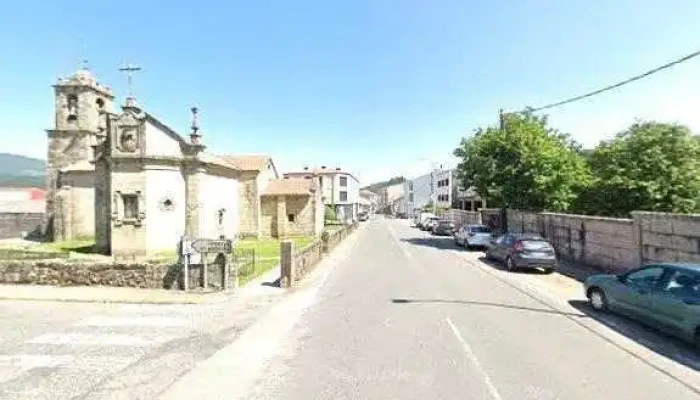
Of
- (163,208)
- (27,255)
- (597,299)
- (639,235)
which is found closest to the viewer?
(597,299)

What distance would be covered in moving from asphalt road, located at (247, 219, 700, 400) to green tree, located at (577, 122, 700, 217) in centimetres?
1198

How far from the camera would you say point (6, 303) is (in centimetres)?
1315

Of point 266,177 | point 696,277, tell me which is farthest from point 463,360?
point 266,177

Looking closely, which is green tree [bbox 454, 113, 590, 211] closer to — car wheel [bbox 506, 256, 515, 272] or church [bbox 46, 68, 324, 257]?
car wheel [bbox 506, 256, 515, 272]

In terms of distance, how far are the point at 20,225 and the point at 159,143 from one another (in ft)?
86.8

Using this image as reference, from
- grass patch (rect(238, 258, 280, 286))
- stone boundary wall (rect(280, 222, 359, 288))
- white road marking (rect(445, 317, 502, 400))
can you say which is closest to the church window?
grass patch (rect(238, 258, 280, 286))

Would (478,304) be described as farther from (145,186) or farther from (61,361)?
(145,186)

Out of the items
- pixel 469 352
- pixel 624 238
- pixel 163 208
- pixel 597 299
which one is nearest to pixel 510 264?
pixel 624 238

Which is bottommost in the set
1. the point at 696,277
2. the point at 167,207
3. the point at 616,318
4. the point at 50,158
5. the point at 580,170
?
the point at 616,318

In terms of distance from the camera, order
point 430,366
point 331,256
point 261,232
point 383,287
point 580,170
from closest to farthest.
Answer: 1. point 430,366
2. point 383,287
3. point 331,256
4. point 580,170
5. point 261,232

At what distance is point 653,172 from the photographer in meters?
23.0

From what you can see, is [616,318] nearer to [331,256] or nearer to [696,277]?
[696,277]

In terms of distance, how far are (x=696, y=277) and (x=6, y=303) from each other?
54.5 ft

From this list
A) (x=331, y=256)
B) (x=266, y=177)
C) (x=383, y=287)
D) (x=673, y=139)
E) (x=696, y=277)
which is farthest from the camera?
(x=266, y=177)
